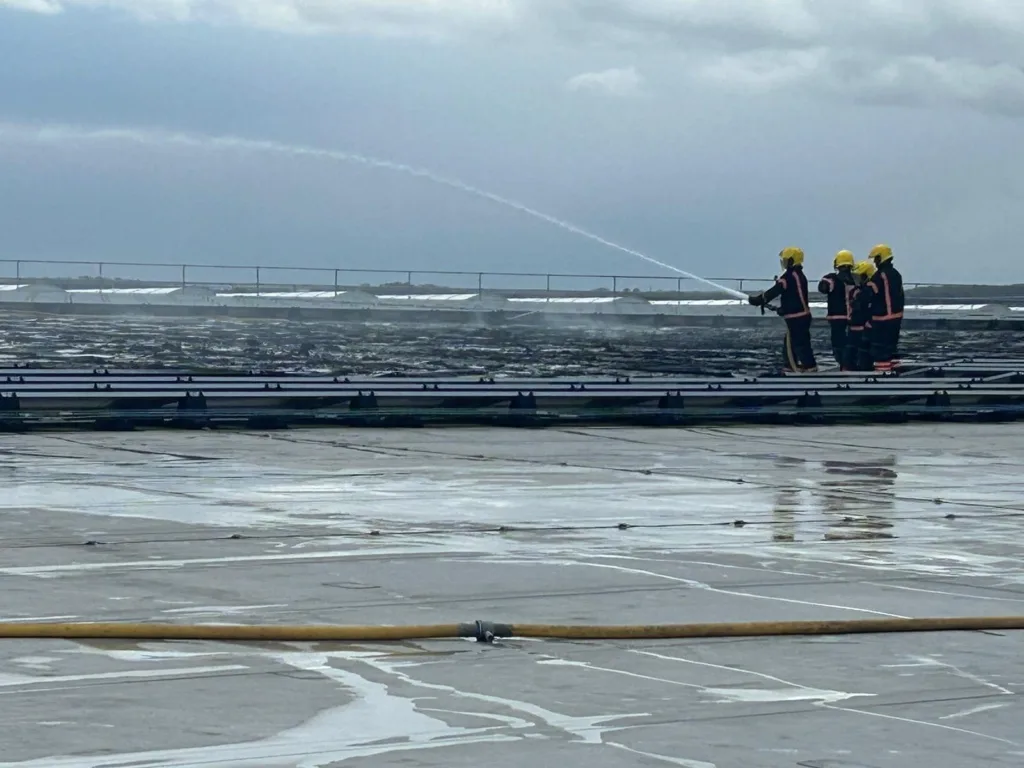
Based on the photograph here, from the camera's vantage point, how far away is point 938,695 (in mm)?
5891

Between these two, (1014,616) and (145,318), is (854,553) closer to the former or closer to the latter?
(1014,616)

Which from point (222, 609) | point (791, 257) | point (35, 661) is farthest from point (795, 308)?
point (35, 661)

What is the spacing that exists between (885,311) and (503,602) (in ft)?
65.5

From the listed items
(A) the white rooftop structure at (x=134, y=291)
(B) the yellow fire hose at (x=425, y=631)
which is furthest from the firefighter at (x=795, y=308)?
(A) the white rooftop structure at (x=134, y=291)

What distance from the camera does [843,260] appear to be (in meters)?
28.3

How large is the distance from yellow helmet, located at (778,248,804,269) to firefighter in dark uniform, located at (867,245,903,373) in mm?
1144

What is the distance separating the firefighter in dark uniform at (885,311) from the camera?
26516 millimetres

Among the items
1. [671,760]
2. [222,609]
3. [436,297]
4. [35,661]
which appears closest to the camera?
[671,760]

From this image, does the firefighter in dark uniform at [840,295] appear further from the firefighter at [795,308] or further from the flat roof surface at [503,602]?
the flat roof surface at [503,602]

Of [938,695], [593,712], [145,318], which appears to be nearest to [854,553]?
[938,695]

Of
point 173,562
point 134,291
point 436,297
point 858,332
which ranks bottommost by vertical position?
point 173,562

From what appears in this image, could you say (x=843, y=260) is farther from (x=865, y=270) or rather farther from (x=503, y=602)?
(x=503, y=602)

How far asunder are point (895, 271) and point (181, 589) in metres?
20.6

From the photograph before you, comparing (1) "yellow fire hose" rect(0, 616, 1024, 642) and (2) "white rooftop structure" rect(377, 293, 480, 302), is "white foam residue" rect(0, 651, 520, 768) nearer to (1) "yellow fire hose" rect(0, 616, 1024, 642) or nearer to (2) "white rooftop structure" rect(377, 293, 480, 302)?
(1) "yellow fire hose" rect(0, 616, 1024, 642)
